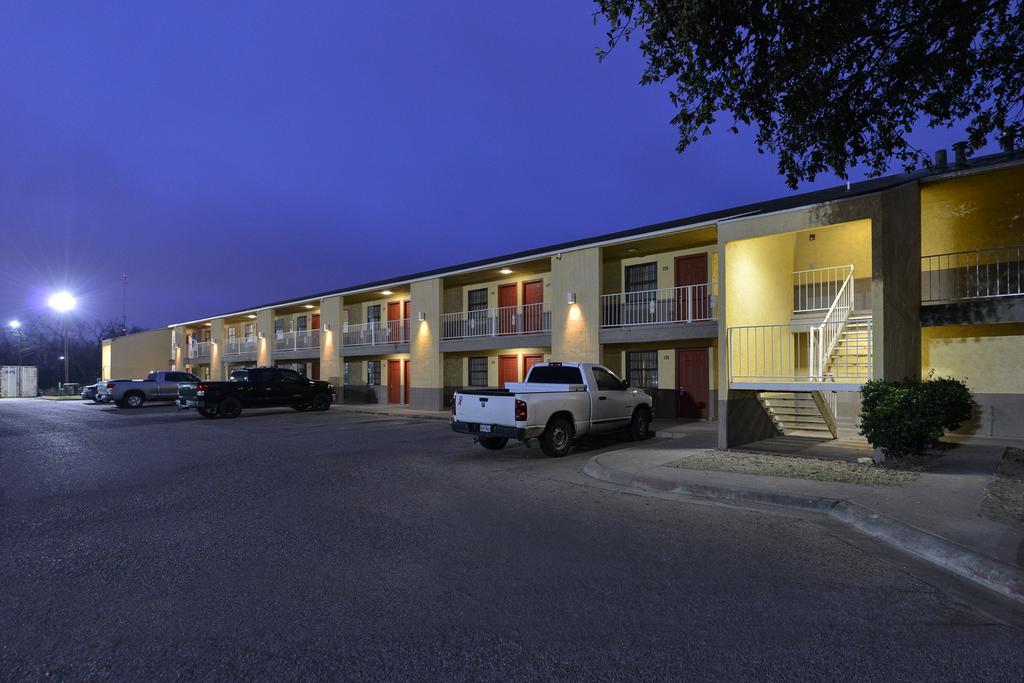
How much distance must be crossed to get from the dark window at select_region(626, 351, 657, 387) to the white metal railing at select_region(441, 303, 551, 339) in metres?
3.09

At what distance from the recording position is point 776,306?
44.6ft

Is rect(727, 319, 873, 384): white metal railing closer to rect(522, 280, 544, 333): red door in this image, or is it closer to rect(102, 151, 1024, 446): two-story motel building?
rect(102, 151, 1024, 446): two-story motel building

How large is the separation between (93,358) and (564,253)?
282 ft

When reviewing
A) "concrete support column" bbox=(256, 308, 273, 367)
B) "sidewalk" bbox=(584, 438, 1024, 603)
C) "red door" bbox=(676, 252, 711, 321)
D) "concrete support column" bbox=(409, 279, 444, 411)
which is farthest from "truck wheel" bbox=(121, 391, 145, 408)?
"sidewalk" bbox=(584, 438, 1024, 603)

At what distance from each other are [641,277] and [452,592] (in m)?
17.3

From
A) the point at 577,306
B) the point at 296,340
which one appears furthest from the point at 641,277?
the point at 296,340

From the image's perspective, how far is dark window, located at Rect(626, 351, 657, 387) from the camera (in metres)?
20.2

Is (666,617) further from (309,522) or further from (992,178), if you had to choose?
(992,178)

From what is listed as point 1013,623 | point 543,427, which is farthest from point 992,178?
point 1013,623

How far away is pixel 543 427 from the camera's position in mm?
11461

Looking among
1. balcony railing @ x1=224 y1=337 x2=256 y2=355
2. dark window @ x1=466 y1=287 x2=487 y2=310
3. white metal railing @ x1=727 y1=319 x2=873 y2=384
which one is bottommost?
white metal railing @ x1=727 y1=319 x2=873 y2=384

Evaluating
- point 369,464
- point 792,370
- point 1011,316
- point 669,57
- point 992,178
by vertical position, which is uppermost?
point 669,57

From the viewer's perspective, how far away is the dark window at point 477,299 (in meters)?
26.1

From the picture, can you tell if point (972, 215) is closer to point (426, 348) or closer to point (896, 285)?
point (896, 285)
